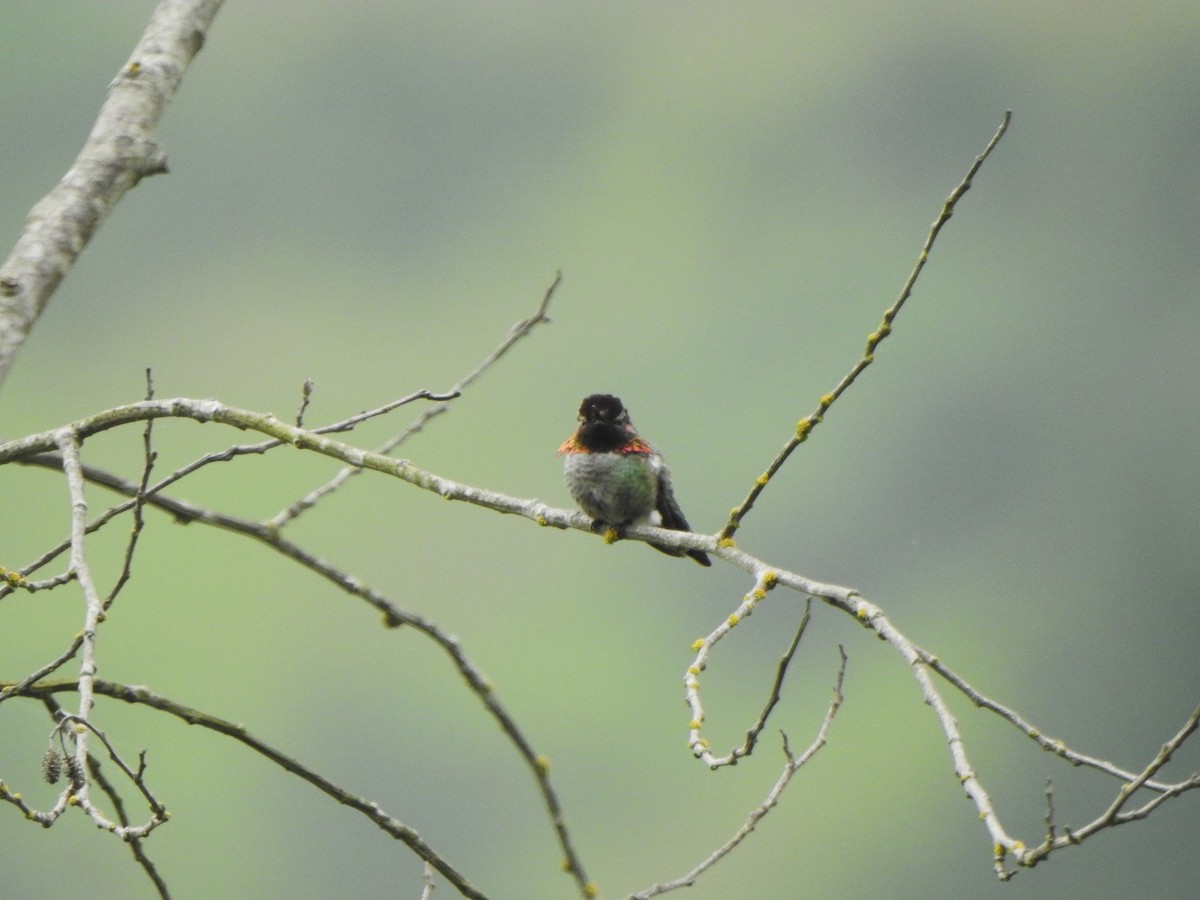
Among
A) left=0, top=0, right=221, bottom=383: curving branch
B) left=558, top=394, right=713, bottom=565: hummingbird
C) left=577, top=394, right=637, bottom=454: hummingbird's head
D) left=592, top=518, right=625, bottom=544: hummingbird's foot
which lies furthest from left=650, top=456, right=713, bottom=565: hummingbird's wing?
left=0, top=0, right=221, bottom=383: curving branch

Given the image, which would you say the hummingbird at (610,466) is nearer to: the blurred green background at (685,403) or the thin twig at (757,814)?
the thin twig at (757,814)

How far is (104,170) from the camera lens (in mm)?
3020

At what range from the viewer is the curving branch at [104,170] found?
9.11 feet

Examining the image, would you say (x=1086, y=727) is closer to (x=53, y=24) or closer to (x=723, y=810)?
(x=723, y=810)

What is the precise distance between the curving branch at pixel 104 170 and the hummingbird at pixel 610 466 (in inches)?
70.2

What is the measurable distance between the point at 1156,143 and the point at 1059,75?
6.92ft

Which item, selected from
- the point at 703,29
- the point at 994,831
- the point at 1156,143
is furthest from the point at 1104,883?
the point at 994,831

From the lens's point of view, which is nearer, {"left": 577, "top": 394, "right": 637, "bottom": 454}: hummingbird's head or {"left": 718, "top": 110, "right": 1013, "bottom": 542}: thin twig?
{"left": 718, "top": 110, "right": 1013, "bottom": 542}: thin twig

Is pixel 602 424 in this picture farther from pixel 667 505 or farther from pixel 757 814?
pixel 757 814

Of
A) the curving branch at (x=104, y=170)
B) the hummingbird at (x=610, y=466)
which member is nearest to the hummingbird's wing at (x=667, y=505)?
the hummingbird at (x=610, y=466)

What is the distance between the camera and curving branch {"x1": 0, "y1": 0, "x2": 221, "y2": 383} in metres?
2.78

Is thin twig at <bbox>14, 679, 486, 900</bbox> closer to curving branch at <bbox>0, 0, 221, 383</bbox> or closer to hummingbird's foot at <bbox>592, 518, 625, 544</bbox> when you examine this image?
curving branch at <bbox>0, 0, 221, 383</bbox>

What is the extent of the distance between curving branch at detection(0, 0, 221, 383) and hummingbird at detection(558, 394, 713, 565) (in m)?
1.78

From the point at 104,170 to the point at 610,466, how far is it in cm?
200
